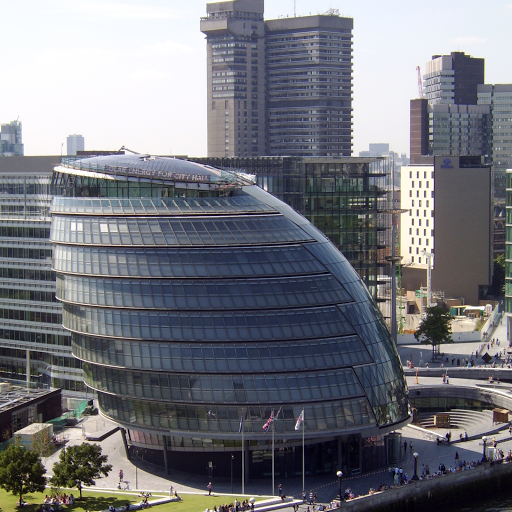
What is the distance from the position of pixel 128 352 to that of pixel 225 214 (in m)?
15.8

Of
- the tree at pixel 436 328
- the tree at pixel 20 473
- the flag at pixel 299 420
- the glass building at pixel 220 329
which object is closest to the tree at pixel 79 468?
the tree at pixel 20 473

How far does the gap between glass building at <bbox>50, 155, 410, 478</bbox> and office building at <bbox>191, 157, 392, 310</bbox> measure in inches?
1616

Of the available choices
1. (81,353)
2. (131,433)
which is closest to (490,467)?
Answer: (131,433)

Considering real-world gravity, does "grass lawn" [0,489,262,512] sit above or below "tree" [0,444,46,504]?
below

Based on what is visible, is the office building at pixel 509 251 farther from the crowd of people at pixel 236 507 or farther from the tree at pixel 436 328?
the crowd of people at pixel 236 507

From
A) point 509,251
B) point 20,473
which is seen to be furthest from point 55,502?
point 509,251

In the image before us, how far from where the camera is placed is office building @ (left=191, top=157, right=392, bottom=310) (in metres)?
141

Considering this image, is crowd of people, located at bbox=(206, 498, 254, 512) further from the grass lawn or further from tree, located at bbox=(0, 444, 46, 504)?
tree, located at bbox=(0, 444, 46, 504)

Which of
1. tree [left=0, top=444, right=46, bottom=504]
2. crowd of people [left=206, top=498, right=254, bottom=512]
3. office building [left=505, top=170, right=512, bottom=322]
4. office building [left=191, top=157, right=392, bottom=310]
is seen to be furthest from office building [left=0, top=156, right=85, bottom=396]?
office building [left=505, top=170, right=512, bottom=322]

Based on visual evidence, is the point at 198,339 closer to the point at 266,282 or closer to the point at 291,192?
the point at 266,282

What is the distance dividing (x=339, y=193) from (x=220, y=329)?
2173 inches

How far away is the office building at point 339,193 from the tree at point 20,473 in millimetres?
63190

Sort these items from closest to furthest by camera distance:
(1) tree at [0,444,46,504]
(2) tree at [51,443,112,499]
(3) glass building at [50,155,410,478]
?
(1) tree at [0,444,46,504] → (2) tree at [51,443,112,499] → (3) glass building at [50,155,410,478]

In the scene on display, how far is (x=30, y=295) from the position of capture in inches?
5128
